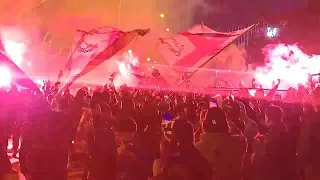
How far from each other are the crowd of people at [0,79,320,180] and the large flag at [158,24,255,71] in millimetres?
4263

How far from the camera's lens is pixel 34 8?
1005 inches

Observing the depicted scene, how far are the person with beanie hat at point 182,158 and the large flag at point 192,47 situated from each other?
652 cm

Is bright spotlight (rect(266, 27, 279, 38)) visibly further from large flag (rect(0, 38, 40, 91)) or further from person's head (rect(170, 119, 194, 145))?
person's head (rect(170, 119, 194, 145))

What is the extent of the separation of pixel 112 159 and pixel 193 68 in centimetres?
583

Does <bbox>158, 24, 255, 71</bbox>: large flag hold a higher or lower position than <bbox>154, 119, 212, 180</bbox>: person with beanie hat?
higher

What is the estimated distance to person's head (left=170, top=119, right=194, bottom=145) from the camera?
4.20 m

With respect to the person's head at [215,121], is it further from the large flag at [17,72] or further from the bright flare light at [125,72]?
the bright flare light at [125,72]

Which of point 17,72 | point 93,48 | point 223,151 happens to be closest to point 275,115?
point 223,151

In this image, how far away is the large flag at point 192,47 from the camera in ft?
35.8

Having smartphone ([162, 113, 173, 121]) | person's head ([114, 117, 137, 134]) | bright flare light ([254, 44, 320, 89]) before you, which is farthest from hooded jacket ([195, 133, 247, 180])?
bright flare light ([254, 44, 320, 89])

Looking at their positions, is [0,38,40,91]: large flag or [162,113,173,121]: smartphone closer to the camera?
[0,38,40,91]: large flag

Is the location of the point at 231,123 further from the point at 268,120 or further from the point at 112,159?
the point at 112,159

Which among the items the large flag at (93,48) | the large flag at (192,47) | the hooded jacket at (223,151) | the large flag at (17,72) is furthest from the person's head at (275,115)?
the large flag at (192,47)

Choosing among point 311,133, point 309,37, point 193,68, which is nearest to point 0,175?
point 311,133
